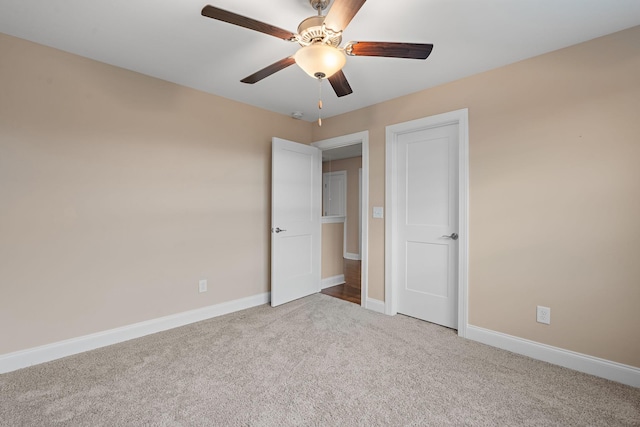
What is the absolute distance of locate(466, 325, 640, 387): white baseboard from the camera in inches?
77.7

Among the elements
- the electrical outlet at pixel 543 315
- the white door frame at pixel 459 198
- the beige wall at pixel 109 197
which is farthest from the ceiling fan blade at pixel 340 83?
the electrical outlet at pixel 543 315

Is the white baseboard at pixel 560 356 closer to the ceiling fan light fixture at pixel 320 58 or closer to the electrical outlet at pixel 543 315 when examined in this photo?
the electrical outlet at pixel 543 315

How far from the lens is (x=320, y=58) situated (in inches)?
61.4

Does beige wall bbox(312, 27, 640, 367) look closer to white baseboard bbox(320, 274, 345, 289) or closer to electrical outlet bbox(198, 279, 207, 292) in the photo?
white baseboard bbox(320, 274, 345, 289)

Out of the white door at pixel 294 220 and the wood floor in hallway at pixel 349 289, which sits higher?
the white door at pixel 294 220

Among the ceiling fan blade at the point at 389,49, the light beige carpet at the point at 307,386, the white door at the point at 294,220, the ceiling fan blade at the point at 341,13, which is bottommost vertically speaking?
the light beige carpet at the point at 307,386

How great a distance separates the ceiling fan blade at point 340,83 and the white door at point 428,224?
1270 mm

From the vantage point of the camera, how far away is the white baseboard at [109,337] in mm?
2111

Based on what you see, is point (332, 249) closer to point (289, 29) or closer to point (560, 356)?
point (560, 356)

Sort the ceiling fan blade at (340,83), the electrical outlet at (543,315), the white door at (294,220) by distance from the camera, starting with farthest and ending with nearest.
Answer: the white door at (294,220), the electrical outlet at (543,315), the ceiling fan blade at (340,83)

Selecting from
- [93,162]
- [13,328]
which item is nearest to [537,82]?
[93,162]

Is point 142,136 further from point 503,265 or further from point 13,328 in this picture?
point 503,265

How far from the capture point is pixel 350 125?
3615mm

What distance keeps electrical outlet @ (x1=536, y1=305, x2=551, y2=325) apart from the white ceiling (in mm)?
1900
